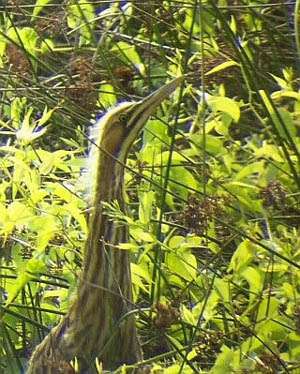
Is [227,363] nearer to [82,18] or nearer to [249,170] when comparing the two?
A: [249,170]

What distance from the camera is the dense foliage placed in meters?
2.37

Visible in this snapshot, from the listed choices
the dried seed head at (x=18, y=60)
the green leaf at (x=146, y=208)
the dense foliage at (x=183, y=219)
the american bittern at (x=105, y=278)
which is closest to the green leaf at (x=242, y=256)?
the dense foliage at (x=183, y=219)

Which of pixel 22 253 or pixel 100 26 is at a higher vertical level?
pixel 100 26

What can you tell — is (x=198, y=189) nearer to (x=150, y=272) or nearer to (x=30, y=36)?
(x=150, y=272)

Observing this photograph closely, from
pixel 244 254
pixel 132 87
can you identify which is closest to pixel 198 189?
pixel 244 254

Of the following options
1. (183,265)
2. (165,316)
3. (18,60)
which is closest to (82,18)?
(18,60)

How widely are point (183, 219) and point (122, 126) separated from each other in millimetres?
349

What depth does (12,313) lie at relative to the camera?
2771mm

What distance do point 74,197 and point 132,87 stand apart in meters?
1.18

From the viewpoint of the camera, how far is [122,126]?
8.64 ft

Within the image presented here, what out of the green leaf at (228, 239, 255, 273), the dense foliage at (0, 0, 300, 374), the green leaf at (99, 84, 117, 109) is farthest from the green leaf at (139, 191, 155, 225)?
the green leaf at (99, 84, 117, 109)

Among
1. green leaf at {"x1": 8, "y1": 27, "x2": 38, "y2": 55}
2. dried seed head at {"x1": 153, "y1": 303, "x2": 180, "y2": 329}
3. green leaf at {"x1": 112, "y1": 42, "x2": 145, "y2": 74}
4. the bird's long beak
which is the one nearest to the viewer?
dried seed head at {"x1": 153, "y1": 303, "x2": 180, "y2": 329}

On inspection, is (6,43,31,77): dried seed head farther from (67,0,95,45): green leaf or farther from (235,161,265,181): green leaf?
(235,161,265,181): green leaf

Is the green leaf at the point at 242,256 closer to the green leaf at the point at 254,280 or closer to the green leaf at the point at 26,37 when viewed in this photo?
the green leaf at the point at 254,280
